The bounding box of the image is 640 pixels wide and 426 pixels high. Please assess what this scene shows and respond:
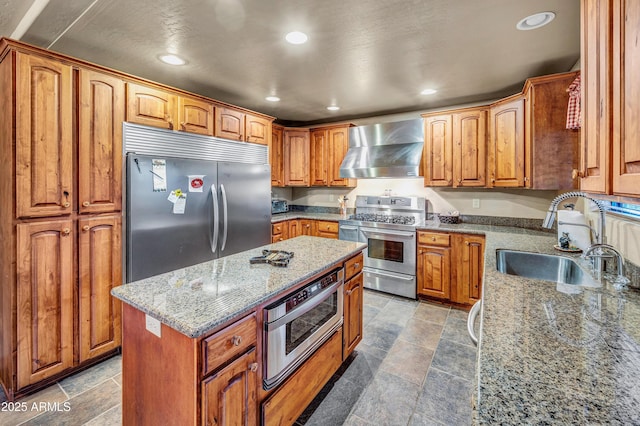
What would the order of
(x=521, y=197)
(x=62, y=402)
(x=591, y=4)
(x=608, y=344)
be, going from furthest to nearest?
(x=521, y=197) < (x=62, y=402) < (x=591, y=4) < (x=608, y=344)

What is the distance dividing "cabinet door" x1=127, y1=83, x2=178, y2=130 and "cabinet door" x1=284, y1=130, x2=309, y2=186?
2094 millimetres

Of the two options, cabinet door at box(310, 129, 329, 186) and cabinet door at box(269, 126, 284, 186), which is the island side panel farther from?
cabinet door at box(310, 129, 329, 186)

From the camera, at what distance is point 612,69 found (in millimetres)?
866

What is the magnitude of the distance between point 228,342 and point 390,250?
2.84 m

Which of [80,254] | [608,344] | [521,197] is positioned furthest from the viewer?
[521,197]

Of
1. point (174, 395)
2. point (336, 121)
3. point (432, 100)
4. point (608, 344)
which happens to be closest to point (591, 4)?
point (608, 344)

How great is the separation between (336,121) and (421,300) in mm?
3050

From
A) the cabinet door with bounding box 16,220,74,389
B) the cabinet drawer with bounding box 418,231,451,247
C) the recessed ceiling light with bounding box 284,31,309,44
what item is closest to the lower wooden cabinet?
the cabinet drawer with bounding box 418,231,451,247

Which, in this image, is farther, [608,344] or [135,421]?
[135,421]

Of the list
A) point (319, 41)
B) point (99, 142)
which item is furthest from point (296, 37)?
point (99, 142)

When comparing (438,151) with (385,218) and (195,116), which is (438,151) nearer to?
(385,218)

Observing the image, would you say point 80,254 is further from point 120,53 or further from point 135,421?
point 120,53

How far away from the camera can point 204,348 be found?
107 centimetres

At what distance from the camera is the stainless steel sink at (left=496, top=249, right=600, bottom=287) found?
1.90 metres
